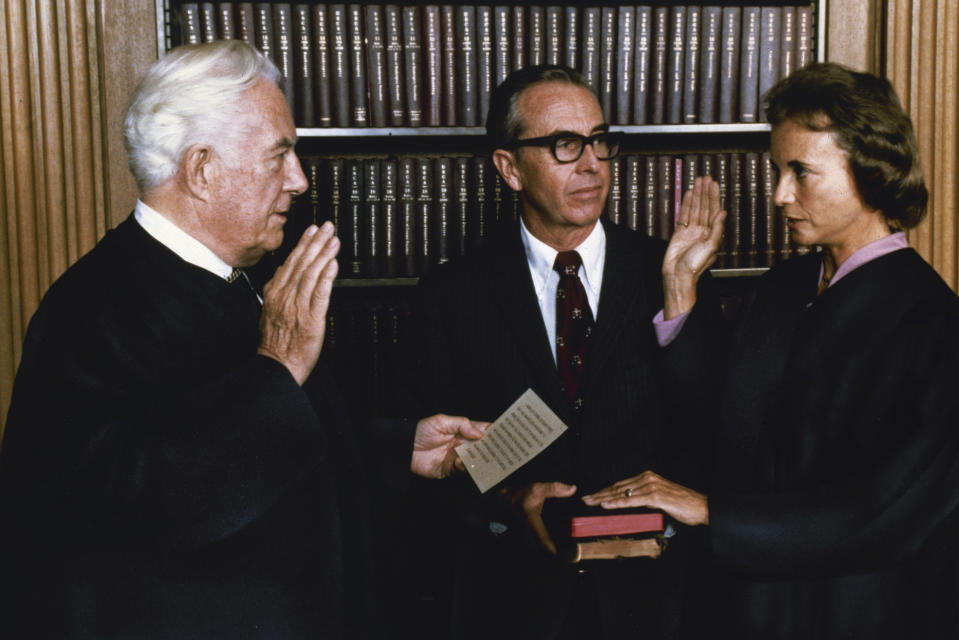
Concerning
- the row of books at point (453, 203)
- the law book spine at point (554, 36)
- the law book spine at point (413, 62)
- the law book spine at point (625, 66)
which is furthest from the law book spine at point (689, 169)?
the law book spine at point (413, 62)

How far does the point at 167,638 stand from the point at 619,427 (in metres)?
0.99

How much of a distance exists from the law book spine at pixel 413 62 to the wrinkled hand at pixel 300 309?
1.15 metres

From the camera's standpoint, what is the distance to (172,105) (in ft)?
4.60

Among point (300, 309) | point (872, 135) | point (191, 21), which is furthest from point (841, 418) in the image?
point (191, 21)

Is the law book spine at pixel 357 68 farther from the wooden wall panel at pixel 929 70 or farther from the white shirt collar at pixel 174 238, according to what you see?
the wooden wall panel at pixel 929 70

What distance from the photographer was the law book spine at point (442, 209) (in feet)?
8.22

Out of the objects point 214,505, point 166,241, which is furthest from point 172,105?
point 214,505

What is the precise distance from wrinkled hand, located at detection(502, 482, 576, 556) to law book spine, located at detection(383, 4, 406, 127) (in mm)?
A: 1200

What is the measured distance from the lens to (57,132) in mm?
2355

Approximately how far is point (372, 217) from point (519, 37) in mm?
656

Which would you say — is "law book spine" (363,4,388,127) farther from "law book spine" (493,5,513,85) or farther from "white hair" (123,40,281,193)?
"white hair" (123,40,281,193)

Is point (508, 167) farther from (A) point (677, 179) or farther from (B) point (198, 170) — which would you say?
(B) point (198, 170)

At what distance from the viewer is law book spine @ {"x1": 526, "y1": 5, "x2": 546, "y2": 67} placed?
246 cm

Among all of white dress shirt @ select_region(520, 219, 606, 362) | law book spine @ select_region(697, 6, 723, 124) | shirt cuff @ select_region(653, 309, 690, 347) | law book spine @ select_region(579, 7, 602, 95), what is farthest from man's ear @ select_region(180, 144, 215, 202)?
law book spine @ select_region(697, 6, 723, 124)
